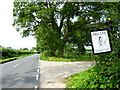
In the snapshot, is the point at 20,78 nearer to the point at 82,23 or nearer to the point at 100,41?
the point at 100,41

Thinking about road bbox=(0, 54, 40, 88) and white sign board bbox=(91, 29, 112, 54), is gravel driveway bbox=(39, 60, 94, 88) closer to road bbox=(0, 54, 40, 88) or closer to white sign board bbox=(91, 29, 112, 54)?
road bbox=(0, 54, 40, 88)

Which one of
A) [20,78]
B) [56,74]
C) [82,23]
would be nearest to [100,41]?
[56,74]

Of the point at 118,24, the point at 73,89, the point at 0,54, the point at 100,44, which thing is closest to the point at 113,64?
the point at 100,44

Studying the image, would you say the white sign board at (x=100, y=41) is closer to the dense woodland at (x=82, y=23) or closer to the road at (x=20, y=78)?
the dense woodland at (x=82, y=23)

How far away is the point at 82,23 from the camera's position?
1858 centimetres

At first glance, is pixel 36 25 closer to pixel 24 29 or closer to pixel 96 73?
pixel 24 29

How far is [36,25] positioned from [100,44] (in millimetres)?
18379

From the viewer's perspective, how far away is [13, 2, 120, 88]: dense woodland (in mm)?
4234

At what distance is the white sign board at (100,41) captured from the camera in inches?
163

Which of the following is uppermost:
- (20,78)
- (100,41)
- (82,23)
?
(82,23)

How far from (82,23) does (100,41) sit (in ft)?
49.0

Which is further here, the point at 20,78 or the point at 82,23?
the point at 82,23

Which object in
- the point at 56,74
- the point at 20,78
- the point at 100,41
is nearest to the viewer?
the point at 100,41

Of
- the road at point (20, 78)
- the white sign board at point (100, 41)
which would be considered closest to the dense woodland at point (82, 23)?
the white sign board at point (100, 41)
